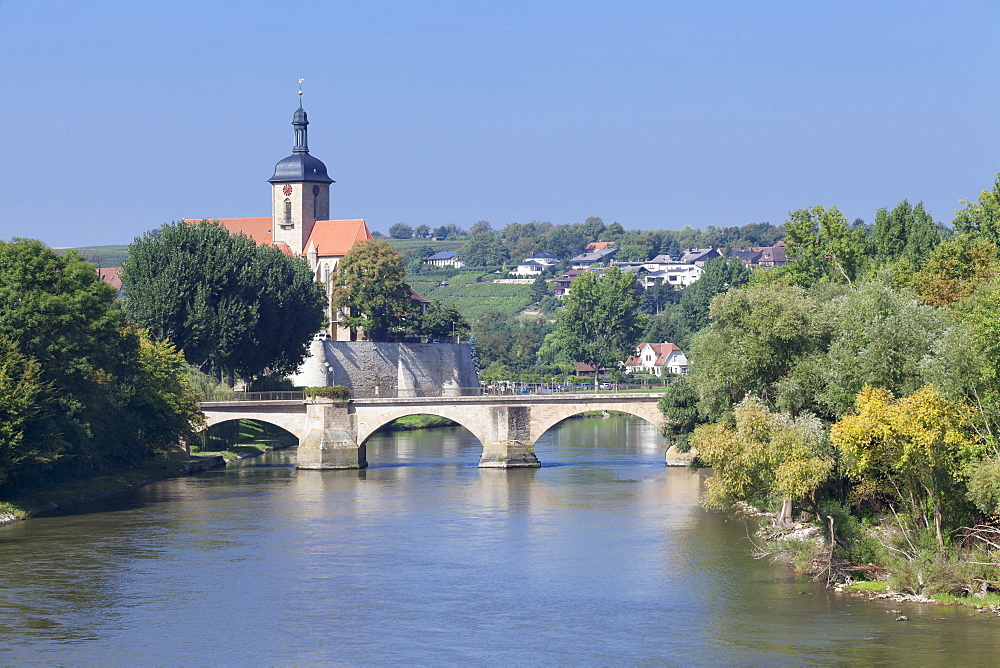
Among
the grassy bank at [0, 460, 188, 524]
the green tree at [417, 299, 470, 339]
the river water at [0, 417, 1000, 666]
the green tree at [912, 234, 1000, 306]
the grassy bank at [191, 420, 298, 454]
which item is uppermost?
the green tree at [417, 299, 470, 339]

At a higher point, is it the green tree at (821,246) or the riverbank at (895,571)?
the green tree at (821,246)

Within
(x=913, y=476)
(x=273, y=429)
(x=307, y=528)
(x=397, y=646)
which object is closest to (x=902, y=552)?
(x=913, y=476)

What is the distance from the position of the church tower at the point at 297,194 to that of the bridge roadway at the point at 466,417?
143ft

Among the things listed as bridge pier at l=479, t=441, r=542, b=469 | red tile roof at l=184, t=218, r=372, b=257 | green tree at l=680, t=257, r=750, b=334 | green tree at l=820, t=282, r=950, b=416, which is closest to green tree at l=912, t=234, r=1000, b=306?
green tree at l=820, t=282, r=950, b=416

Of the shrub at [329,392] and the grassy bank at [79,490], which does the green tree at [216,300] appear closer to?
the shrub at [329,392]

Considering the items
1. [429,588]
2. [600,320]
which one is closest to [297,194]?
[600,320]

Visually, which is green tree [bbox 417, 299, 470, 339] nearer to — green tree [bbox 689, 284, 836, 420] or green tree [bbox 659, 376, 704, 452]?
green tree [bbox 659, 376, 704, 452]

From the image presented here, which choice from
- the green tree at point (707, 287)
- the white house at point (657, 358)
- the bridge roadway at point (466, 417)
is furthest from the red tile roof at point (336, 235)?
the white house at point (657, 358)

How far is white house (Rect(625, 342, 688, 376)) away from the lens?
5920 inches

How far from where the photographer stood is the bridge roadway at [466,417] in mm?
68000

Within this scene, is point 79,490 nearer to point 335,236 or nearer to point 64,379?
point 64,379

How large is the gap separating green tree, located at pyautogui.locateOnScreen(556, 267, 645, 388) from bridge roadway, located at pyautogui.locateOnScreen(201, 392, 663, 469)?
131ft

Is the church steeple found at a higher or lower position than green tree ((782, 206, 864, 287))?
higher

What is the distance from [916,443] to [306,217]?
8578 cm
